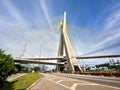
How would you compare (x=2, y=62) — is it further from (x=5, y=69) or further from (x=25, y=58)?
(x=25, y=58)

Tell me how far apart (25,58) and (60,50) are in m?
31.5

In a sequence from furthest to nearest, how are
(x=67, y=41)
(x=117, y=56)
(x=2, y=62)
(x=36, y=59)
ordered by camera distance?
(x=36, y=59)
(x=117, y=56)
(x=67, y=41)
(x=2, y=62)

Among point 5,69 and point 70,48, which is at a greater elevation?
point 70,48

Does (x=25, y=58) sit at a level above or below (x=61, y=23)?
below

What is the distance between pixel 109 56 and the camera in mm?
98125

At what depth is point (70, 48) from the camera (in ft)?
265

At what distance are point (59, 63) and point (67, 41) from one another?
136 feet

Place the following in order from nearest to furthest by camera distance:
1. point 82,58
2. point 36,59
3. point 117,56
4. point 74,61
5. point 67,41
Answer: point 67,41 < point 74,61 < point 117,56 < point 82,58 < point 36,59

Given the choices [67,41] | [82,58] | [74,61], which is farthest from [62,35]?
[82,58]

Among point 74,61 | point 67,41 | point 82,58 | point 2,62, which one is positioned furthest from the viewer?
point 82,58

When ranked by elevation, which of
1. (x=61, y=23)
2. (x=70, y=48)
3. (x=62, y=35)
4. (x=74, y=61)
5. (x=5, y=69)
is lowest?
(x=5, y=69)

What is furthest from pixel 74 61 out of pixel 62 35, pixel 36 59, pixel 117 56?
pixel 36 59

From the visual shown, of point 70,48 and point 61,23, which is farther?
point 61,23

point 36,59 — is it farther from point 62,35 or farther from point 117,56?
point 117,56
